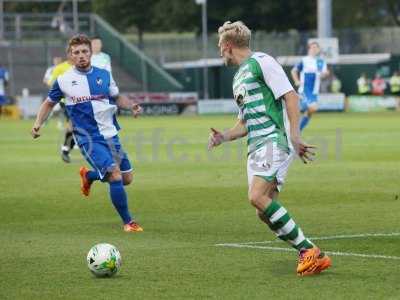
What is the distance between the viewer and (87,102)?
1353 centimetres

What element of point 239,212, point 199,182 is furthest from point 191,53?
point 239,212

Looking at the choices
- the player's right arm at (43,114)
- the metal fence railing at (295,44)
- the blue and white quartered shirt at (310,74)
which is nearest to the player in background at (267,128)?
the player's right arm at (43,114)

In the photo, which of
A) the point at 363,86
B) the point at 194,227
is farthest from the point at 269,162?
the point at 363,86

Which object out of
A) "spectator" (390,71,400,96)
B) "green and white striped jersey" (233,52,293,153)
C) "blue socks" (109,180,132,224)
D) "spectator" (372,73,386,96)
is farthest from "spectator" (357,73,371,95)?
"green and white striped jersey" (233,52,293,153)

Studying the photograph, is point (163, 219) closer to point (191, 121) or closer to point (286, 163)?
point (286, 163)

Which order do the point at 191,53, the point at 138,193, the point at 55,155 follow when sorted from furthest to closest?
the point at 191,53 < the point at 55,155 < the point at 138,193

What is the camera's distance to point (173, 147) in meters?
27.7

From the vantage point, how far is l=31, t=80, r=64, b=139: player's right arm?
13383 millimetres

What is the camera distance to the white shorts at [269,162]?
9852 millimetres

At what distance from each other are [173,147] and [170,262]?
1720 centimetres

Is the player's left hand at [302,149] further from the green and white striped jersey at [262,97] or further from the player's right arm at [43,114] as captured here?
the player's right arm at [43,114]

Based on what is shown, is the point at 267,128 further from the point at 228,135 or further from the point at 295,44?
the point at 295,44

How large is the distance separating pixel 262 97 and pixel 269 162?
0.55 m

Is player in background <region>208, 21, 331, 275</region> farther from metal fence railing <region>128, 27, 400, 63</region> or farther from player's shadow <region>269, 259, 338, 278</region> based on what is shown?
metal fence railing <region>128, 27, 400, 63</region>
